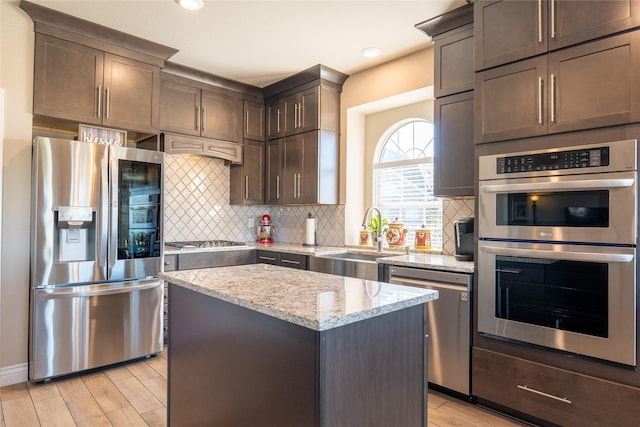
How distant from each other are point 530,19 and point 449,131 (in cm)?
87

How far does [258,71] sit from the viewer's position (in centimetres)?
→ 395

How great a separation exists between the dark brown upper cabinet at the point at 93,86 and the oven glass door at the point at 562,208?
287cm

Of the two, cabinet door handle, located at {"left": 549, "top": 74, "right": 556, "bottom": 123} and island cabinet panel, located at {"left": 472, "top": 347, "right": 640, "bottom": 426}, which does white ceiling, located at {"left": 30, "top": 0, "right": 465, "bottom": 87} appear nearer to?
cabinet door handle, located at {"left": 549, "top": 74, "right": 556, "bottom": 123}

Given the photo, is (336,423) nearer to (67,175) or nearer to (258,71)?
(67,175)

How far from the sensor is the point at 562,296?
2102 millimetres

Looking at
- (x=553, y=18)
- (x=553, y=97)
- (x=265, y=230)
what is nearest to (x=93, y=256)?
(x=265, y=230)

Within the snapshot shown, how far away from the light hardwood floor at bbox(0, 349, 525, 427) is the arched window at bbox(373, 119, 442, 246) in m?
1.53

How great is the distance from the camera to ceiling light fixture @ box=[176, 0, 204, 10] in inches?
103

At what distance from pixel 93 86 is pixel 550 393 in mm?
3830

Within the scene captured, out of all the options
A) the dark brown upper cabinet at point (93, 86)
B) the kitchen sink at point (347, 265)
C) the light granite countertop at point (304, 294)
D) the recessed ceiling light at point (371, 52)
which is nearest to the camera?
the light granite countertop at point (304, 294)

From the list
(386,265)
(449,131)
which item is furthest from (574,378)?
(449,131)

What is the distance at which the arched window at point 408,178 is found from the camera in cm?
365

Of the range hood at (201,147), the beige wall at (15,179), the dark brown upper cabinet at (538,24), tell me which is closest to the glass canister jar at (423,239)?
the dark brown upper cabinet at (538,24)

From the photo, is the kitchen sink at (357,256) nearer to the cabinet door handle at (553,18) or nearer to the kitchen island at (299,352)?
the kitchen island at (299,352)
